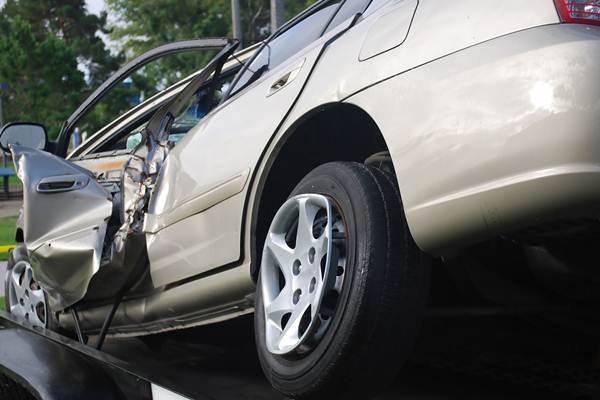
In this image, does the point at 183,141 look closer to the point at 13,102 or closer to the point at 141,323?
the point at 141,323

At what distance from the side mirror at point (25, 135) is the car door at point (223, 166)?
135cm

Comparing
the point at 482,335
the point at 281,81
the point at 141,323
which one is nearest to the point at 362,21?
the point at 281,81

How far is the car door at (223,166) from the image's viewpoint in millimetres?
2938

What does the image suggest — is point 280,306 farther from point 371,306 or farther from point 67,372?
point 67,372

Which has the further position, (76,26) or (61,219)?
(76,26)

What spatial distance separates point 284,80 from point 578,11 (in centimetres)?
120

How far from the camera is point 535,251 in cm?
233

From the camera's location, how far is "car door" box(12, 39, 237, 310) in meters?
3.62

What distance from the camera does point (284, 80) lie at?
2.97 m

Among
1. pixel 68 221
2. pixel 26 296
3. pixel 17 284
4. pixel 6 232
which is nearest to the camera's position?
pixel 68 221

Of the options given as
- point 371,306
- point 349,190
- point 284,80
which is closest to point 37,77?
point 284,80

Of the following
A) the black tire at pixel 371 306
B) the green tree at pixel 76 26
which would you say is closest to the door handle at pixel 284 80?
the black tire at pixel 371 306

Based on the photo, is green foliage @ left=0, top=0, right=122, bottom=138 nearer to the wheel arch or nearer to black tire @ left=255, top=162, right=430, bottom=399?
the wheel arch

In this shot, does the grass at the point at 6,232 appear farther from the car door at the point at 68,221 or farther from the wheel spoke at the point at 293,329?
the wheel spoke at the point at 293,329
